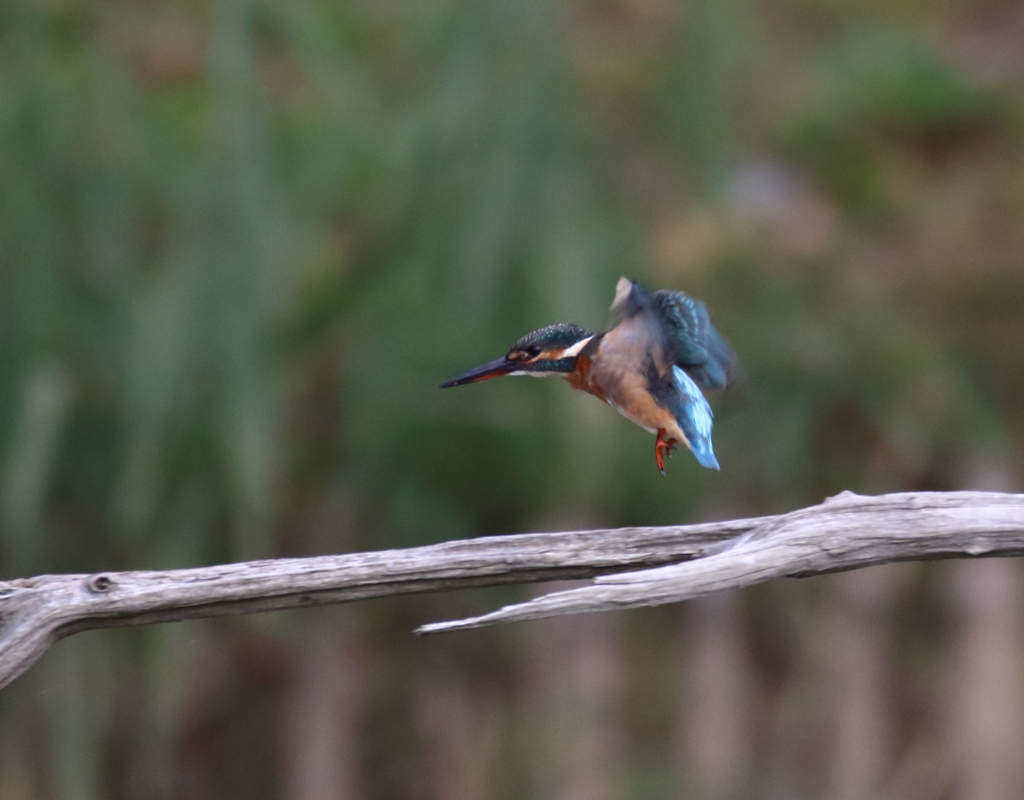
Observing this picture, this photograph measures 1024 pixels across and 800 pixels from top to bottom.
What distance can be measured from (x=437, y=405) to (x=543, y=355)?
1186 millimetres

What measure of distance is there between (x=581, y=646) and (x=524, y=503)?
254 mm

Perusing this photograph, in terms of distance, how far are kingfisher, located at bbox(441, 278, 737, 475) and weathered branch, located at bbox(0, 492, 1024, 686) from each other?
0.25 ft

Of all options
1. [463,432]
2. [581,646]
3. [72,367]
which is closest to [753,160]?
[463,432]

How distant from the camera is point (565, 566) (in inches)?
28.0

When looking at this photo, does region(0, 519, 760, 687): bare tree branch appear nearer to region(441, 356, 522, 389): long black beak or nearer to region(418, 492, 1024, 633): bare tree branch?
region(418, 492, 1024, 633): bare tree branch

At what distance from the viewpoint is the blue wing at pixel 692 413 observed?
78cm

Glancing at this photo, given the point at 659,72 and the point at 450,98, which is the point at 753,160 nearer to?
the point at 659,72

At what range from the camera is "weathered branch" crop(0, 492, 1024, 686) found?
689 mm

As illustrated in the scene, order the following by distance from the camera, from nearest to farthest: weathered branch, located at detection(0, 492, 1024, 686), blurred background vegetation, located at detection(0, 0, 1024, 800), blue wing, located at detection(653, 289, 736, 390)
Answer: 1. weathered branch, located at detection(0, 492, 1024, 686)
2. blue wing, located at detection(653, 289, 736, 390)
3. blurred background vegetation, located at detection(0, 0, 1024, 800)

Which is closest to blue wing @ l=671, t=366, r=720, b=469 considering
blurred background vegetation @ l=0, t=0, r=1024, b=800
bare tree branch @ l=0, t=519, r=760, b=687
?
bare tree branch @ l=0, t=519, r=760, b=687

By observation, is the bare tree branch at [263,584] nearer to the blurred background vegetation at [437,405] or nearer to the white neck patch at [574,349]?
the white neck patch at [574,349]

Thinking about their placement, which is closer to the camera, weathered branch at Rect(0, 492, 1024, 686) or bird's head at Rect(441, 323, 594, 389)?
weathered branch at Rect(0, 492, 1024, 686)

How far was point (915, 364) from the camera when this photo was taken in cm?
220

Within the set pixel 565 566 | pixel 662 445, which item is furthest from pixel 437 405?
pixel 565 566
